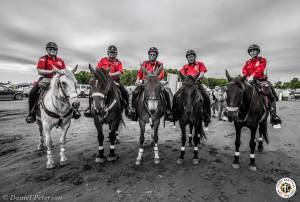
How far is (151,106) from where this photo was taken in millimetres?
4672

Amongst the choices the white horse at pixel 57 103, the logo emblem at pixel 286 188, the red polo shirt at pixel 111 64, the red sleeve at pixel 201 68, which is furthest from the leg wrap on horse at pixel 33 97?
the logo emblem at pixel 286 188

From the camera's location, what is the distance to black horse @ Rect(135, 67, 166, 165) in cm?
Result: 476

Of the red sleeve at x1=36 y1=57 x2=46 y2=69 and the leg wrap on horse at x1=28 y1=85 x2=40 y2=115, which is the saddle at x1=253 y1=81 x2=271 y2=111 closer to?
the red sleeve at x1=36 y1=57 x2=46 y2=69

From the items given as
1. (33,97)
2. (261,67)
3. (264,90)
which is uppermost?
(261,67)

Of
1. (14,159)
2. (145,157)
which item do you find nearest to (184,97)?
(145,157)

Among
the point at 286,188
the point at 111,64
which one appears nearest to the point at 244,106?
the point at 286,188

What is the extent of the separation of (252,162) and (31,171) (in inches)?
250

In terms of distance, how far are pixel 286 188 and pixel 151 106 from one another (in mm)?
3732

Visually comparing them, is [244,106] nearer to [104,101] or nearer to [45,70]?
[104,101]

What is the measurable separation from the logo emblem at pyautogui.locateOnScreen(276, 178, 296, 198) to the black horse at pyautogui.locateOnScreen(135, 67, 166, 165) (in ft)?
10.2

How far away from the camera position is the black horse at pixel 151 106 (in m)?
4.76

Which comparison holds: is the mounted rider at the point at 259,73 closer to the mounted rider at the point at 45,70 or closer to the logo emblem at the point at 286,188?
the logo emblem at the point at 286,188

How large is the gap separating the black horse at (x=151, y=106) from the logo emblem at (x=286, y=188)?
3.09 metres

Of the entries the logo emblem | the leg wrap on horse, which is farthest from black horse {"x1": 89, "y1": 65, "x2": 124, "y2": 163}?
the logo emblem
